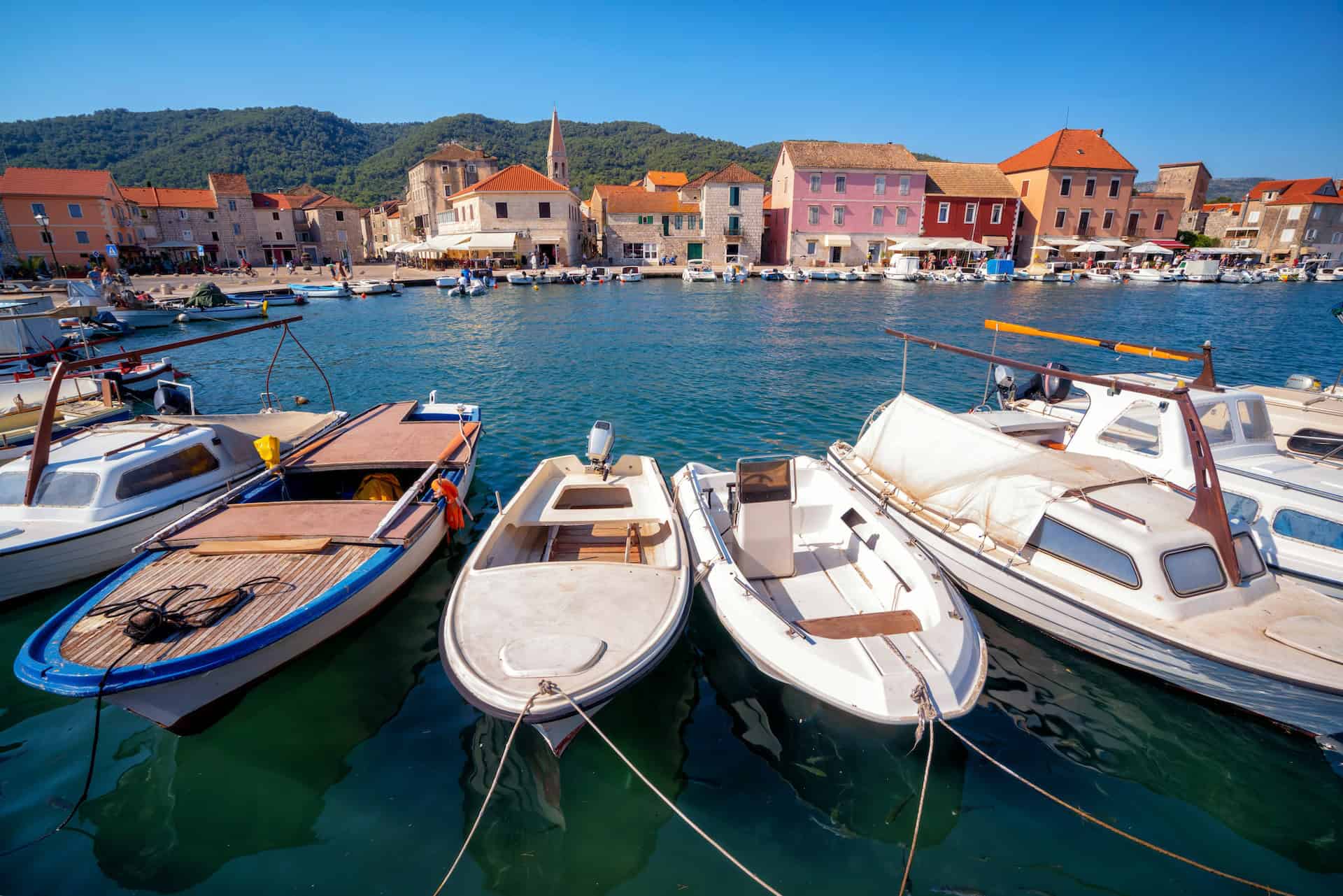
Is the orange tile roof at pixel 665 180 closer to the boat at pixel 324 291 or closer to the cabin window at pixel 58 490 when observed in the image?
the boat at pixel 324 291

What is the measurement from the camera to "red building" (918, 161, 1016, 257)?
198 feet

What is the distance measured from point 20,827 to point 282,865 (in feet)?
8.03

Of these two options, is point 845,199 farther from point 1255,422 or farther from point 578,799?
point 578,799

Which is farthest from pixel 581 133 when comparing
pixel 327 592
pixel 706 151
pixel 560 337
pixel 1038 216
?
pixel 327 592

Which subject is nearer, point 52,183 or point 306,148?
point 52,183

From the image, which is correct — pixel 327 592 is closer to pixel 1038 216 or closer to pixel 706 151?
pixel 1038 216

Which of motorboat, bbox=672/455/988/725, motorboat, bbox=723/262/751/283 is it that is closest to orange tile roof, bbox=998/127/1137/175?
motorboat, bbox=723/262/751/283

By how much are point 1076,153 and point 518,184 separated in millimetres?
55093

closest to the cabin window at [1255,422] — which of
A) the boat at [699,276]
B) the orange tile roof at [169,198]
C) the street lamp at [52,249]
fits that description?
the boat at [699,276]

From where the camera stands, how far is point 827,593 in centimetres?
746

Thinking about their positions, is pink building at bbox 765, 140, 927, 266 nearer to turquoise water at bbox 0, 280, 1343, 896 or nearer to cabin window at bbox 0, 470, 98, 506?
turquoise water at bbox 0, 280, 1343, 896

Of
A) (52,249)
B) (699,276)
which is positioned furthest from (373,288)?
(52,249)

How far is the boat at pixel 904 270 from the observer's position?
178 feet

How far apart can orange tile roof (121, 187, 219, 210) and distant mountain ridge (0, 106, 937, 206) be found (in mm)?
41033
